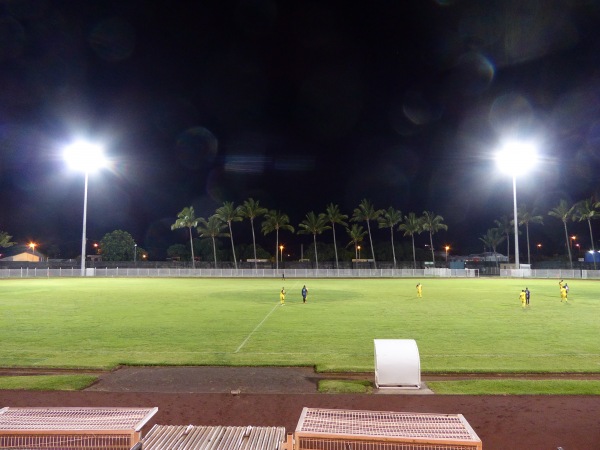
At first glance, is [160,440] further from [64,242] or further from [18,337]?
[64,242]

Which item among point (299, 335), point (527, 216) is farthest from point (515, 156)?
point (527, 216)

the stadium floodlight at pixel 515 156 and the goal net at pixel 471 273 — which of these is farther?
the goal net at pixel 471 273

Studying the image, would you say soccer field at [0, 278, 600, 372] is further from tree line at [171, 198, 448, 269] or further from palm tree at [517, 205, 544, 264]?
palm tree at [517, 205, 544, 264]

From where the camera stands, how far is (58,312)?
72.9 feet

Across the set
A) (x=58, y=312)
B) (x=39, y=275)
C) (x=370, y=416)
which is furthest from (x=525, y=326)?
(x=39, y=275)

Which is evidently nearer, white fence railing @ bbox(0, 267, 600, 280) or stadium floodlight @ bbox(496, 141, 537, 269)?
stadium floodlight @ bbox(496, 141, 537, 269)

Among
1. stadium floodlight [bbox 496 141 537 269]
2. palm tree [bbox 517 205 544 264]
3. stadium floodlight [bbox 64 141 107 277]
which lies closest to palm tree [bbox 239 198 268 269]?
stadium floodlight [bbox 64 141 107 277]

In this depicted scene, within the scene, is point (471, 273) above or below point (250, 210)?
below

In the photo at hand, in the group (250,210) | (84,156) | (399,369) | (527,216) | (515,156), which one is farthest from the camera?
(527,216)

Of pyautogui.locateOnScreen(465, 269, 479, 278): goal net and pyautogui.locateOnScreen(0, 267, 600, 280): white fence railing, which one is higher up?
pyautogui.locateOnScreen(0, 267, 600, 280): white fence railing

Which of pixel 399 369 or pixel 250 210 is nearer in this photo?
pixel 399 369

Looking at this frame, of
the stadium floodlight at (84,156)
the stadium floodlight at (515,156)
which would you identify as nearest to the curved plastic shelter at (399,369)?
the stadium floodlight at (515,156)

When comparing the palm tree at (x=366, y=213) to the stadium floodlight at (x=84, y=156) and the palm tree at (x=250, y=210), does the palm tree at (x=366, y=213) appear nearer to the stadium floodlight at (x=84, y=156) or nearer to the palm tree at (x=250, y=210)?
the palm tree at (x=250, y=210)

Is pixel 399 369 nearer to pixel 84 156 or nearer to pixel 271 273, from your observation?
pixel 84 156
